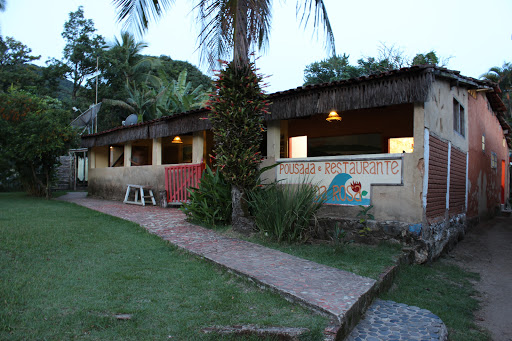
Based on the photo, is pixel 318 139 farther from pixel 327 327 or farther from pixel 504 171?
pixel 504 171

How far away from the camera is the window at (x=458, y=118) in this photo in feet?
29.4

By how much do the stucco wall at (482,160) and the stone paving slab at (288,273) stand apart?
7624 mm

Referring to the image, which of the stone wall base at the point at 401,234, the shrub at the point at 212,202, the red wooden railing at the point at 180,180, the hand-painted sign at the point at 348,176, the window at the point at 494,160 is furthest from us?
the window at the point at 494,160

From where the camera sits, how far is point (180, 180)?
1155 cm

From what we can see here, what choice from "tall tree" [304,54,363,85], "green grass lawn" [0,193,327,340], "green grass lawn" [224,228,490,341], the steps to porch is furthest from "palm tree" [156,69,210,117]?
"green grass lawn" [224,228,490,341]

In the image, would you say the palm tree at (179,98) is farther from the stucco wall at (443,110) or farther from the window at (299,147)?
the stucco wall at (443,110)

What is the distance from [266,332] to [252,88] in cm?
500

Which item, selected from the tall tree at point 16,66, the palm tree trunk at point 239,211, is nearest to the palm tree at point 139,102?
the tall tree at point 16,66

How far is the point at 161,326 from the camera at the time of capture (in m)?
3.29

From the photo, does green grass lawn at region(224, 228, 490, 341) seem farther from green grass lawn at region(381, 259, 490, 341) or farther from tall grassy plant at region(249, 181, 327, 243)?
tall grassy plant at region(249, 181, 327, 243)

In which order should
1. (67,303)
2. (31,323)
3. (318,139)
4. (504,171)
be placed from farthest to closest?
(504,171), (318,139), (67,303), (31,323)

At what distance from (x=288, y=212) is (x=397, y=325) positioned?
2966mm

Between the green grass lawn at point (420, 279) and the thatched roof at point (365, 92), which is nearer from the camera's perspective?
the green grass lawn at point (420, 279)

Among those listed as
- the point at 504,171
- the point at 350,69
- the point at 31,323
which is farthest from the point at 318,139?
the point at 350,69
